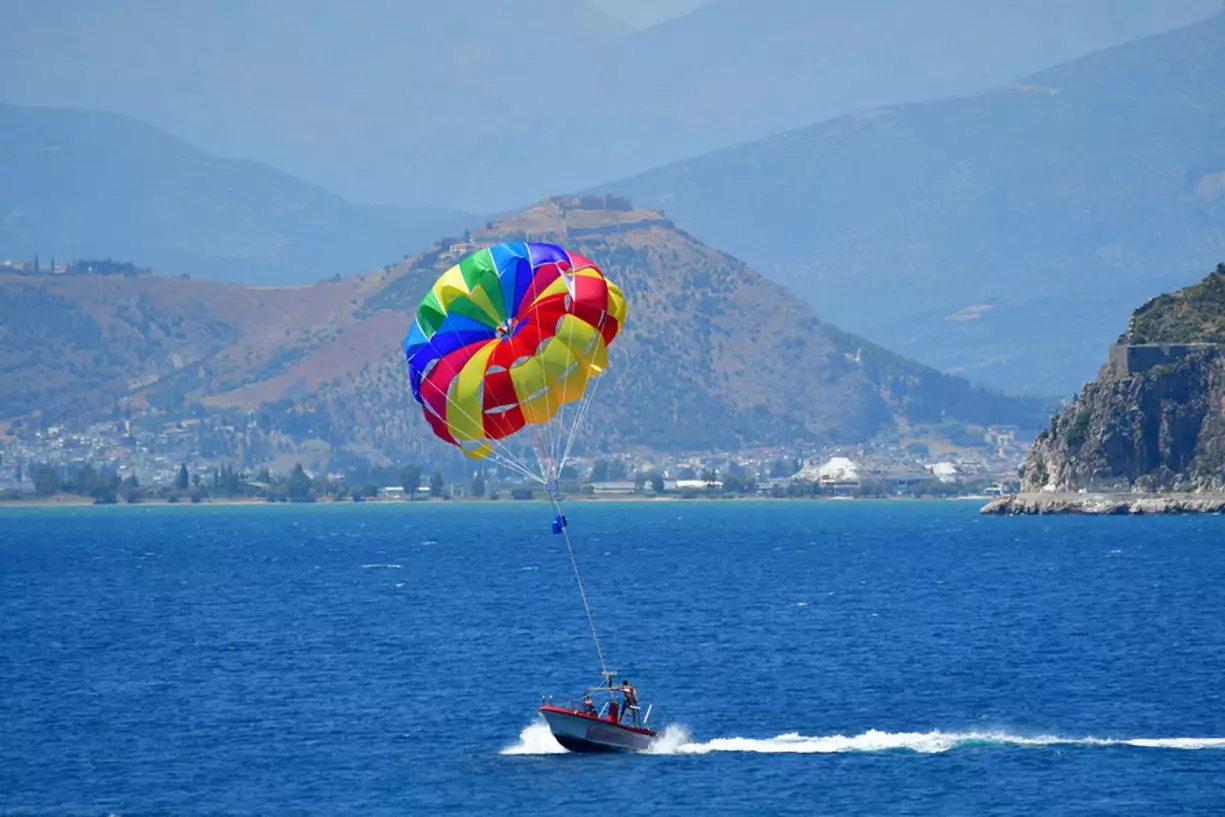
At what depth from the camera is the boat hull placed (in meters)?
65.4

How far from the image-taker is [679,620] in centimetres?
10931

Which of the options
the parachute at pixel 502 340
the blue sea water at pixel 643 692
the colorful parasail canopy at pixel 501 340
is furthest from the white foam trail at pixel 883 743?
the colorful parasail canopy at pixel 501 340

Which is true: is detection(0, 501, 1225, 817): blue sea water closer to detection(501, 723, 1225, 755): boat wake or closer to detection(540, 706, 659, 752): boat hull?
detection(501, 723, 1225, 755): boat wake

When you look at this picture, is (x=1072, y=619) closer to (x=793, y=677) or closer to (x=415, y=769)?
(x=793, y=677)

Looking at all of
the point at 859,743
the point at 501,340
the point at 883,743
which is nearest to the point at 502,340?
the point at 501,340

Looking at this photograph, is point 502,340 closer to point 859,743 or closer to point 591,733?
→ point 591,733

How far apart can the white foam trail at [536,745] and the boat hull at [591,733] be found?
0.95 m

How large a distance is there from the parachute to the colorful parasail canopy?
0.03 metres

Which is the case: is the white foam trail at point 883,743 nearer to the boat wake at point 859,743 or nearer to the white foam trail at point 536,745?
the boat wake at point 859,743

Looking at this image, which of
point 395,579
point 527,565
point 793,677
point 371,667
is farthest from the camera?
point 527,565

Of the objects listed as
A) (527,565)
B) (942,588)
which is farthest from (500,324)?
Answer: (527,565)

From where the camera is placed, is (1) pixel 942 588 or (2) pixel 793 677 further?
(1) pixel 942 588

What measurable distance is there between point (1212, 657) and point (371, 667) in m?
33.0

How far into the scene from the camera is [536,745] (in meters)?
67.9
